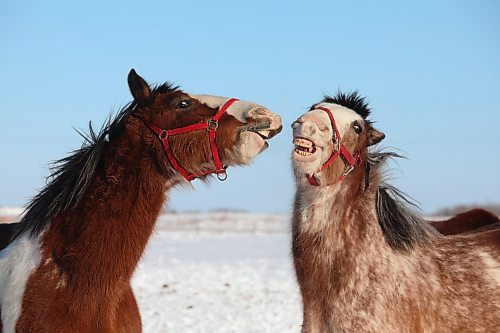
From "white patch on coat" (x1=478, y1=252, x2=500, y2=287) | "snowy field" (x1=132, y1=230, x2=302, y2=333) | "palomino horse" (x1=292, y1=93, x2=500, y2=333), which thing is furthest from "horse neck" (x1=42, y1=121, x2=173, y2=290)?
"white patch on coat" (x1=478, y1=252, x2=500, y2=287)

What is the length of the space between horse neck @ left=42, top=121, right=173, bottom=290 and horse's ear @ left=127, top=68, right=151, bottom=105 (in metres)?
0.26

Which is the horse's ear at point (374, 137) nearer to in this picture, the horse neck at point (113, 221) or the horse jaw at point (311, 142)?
the horse jaw at point (311, 142)

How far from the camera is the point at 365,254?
5359 mm

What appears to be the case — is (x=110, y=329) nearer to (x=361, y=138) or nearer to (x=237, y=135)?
(x=237, y=135)

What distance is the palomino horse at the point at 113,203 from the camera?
4.82 meters

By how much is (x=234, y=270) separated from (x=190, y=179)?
1119 cm

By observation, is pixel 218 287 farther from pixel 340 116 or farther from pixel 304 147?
pixel 304 147

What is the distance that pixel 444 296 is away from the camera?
5.28 metres

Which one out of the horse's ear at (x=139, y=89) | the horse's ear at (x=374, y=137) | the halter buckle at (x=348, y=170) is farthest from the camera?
the horse's ear at (x=374, y=137)

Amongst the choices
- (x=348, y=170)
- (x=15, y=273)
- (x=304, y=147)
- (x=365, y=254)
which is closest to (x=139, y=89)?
(x=304, y=147)

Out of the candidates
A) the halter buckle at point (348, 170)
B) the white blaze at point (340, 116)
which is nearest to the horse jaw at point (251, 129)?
the white blaze at point (340, 116)

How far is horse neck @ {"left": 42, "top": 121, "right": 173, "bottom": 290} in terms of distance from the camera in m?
4.89

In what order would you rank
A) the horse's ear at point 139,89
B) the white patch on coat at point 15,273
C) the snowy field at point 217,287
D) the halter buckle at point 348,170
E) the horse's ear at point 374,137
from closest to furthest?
the white patch on coat at point 15,273 → the horse's ear at point 139,89 → the halter buckle at point 348,170 → the horse's ear at point 374,137 → the snowy field at point 217,287

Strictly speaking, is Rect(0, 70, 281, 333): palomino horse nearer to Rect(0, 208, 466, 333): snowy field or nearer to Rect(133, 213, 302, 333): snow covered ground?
Rect(0, 208, 466, 333): snowy field
